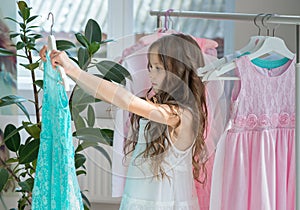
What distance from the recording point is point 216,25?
112 inches

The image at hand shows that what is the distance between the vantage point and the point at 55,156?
1.63 metres

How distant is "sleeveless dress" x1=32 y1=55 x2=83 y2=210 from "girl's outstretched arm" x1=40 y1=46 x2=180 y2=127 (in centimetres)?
5

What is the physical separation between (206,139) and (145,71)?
270mm

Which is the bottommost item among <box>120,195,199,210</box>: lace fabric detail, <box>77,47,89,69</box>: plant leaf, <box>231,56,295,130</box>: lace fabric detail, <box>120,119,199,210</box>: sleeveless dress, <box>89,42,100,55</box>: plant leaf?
<box>120,195,199,210</box>: lace fabric detail

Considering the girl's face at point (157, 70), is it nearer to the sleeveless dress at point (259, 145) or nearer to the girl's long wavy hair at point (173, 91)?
the girl's long wavy hair at point (173, 91)

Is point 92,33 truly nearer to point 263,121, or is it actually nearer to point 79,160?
point 79,160

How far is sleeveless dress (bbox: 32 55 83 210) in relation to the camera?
5.26 feet

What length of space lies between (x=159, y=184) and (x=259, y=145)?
11.9 inches

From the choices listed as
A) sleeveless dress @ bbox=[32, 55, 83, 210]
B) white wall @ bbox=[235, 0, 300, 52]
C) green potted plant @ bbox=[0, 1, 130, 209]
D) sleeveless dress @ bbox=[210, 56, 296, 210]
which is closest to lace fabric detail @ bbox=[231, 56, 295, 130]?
sleeveless dress @ bbox=[210, 56, 296, 210]

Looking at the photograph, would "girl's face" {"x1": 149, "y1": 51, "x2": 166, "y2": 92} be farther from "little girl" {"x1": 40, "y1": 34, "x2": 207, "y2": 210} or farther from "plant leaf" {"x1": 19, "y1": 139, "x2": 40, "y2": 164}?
"plant leaf" {"x1": 19, "y1": 139, "x2": 40, "y2": 164}

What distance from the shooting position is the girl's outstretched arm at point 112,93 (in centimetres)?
154

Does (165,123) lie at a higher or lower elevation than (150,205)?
higher

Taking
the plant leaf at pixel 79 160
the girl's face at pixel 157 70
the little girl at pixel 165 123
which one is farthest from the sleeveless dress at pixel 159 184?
the plant leaf at pixel 79 160

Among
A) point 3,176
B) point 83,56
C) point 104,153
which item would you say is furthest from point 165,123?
point 3,176
